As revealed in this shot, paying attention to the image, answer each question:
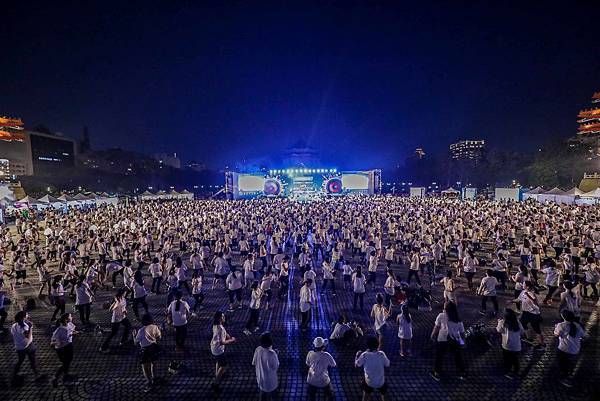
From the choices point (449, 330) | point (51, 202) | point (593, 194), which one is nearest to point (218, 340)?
point (449, 330)

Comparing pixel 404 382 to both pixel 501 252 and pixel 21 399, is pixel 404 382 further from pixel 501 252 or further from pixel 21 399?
pixel 501 252

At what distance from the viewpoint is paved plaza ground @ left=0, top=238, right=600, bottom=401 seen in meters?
5.60

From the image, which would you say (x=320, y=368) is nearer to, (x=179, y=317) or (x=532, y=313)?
(x=179, y=317)

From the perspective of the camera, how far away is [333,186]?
53062 mm

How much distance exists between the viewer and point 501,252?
11797mm

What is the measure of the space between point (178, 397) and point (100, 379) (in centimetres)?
182

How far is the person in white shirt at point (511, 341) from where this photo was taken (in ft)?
18.8

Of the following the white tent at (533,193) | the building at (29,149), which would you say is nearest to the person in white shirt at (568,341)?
the white tent at (533,193)

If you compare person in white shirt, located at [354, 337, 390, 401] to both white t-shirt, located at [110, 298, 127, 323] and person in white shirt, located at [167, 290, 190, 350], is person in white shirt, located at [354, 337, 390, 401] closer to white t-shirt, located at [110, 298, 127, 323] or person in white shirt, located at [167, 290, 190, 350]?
person in white shirt, located at [167, 290, 190, 350]

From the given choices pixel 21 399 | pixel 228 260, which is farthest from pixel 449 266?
pixel 21 399

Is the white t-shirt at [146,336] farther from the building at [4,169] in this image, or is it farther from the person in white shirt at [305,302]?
the building at [4,169]

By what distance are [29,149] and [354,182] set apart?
218 ft

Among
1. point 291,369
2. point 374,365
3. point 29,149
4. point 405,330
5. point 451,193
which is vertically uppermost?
point 29,149

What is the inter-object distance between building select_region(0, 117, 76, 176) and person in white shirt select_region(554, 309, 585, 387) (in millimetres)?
78719
